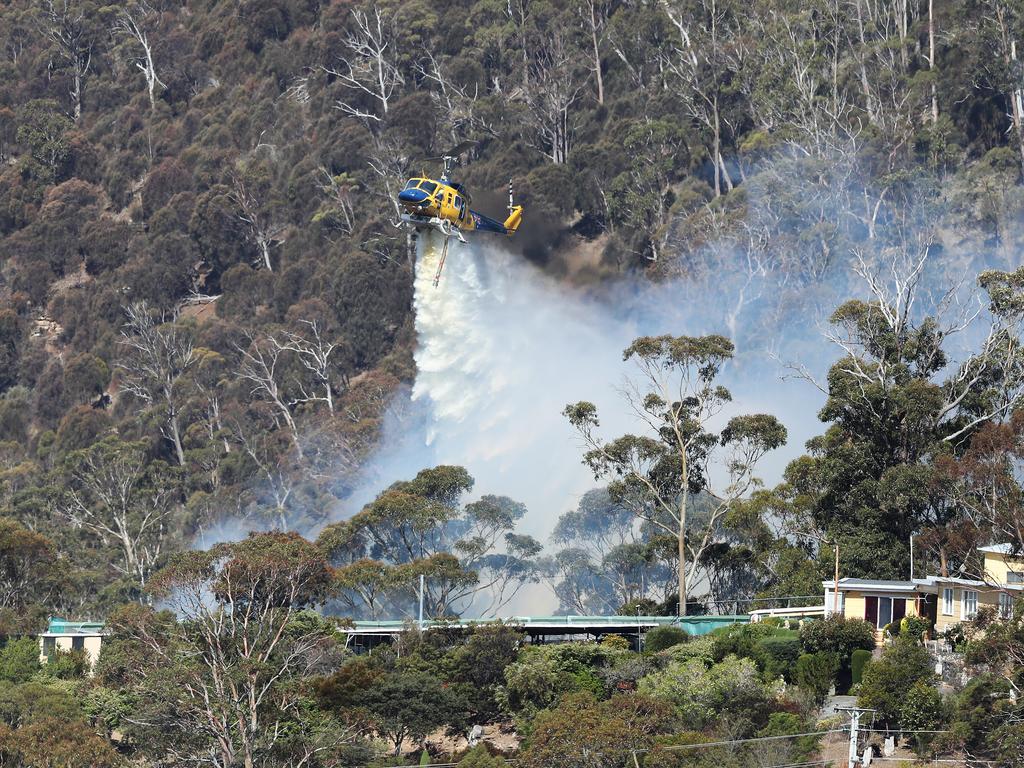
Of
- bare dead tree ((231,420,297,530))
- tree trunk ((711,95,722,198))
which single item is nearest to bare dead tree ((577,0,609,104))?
tree trunk ((711,95,722,198))

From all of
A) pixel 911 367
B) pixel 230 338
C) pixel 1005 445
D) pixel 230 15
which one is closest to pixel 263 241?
pixel 230 338

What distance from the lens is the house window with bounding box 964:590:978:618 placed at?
181 feet

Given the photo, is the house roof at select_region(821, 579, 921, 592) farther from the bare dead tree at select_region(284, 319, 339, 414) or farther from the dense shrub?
the bare dead tree at select_region(284, 319, 339, 414)

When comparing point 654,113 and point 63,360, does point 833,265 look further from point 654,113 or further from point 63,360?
point 63,360

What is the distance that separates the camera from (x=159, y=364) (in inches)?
4884

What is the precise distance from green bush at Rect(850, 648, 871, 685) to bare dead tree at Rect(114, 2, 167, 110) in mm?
107407

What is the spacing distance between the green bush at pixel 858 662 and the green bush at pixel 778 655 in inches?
71.9

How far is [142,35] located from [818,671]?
114032mm

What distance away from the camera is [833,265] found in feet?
342

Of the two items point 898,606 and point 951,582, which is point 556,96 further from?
point 951,582

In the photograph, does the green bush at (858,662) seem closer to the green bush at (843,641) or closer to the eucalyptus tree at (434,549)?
the green bush at (843,641)

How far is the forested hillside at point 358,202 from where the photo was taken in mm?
104250

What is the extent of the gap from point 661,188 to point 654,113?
27.5ft

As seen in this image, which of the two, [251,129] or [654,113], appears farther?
[251,129]
